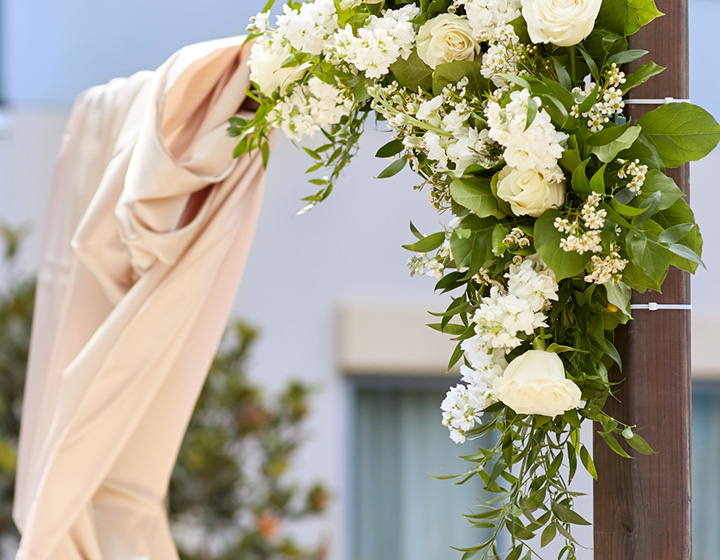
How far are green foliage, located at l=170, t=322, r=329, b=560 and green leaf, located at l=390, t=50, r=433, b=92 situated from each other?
2.31 metres

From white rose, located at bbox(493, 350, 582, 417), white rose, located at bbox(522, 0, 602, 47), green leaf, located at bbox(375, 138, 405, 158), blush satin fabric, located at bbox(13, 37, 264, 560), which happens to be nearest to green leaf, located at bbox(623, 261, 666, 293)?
white rose, located at bbox(493, 350, 582, 417)

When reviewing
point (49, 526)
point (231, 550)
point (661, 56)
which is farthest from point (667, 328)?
point (231, 550)

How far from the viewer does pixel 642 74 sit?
0.98m

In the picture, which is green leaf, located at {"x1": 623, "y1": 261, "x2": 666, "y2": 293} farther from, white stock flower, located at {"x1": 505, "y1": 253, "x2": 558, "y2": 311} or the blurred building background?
the blurred building background

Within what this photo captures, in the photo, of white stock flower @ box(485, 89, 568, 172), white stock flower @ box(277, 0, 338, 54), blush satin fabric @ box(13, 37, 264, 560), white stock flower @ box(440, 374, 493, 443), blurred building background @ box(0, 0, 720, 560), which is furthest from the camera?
blurred building background @ box(0, 0, 720, 560)

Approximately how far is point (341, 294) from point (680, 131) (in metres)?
3.21

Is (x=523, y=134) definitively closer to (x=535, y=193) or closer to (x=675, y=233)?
(x=535, y=193)

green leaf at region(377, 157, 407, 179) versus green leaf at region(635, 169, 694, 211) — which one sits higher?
green leaf at region(377, 157, 407, 179)

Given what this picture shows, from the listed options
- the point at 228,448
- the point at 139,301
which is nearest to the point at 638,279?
the point at 139,301

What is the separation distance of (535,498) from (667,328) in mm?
257

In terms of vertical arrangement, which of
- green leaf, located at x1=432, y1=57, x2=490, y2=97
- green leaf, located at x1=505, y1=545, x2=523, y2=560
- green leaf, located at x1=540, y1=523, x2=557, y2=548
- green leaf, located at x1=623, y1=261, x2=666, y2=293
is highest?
green leaf, located at x1=432, y1=57, x2=490, y2=97

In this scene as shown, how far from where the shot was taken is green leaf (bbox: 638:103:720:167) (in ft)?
3.16

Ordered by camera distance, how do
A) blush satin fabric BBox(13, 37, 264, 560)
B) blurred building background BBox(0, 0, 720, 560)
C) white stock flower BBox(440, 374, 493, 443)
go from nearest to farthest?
white stock flower BBox(440, 374, 493, 443)
blush satin fabric BBox(13, 37, 264, 560)
blurred building background BBox(0, 0, 720, 560)

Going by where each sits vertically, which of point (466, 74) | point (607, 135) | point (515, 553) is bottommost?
point (515, 553)
